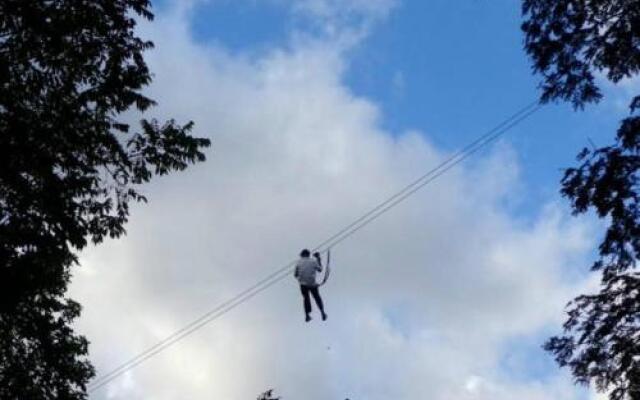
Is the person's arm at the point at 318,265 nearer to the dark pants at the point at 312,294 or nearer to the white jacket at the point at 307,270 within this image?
the white jacket at the point at 307,270

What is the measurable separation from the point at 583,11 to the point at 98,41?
26.0ft

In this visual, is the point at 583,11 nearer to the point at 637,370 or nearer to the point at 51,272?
the point at 637,370

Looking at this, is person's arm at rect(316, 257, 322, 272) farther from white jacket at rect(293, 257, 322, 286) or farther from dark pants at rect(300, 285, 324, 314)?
dark pants at rect(300, 285, 324, 314)

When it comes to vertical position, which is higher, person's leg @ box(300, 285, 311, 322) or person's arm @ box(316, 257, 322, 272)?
person's arm @ box(316, 257, 322, 272)

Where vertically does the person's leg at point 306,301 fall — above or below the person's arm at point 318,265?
below

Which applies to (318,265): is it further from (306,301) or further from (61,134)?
(61,134)

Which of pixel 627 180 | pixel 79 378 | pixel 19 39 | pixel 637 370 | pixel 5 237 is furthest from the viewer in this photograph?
pixel 79 378

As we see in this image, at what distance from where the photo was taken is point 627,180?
11.2 m

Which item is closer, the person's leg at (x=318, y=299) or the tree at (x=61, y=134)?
the tree at (x=61, y=134)

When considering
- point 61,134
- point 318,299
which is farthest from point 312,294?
point 61,134

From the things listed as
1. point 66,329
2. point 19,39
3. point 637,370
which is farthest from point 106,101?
point 637,370

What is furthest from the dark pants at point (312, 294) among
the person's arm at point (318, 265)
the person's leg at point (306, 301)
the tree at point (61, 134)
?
the tree at point (61, 134)

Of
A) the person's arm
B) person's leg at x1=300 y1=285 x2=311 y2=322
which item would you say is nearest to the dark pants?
person's leg at x1=300 y1=285 x2=311 y2=322

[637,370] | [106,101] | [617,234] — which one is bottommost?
[637,370]
